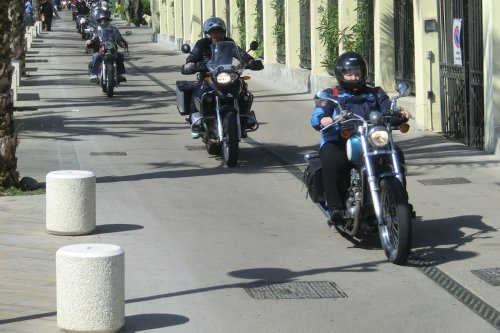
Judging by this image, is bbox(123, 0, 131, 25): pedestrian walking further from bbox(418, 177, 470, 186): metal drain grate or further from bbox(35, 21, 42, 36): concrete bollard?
bbox(418, 177, 470, 186): metal drain grate

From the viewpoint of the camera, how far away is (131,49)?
4341 centimetres

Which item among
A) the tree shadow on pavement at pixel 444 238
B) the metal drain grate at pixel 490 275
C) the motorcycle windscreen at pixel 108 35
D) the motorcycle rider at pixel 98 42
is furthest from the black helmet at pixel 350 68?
the motorcycle windscreen at pixel 108 35

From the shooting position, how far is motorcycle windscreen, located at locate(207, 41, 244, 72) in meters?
14.9

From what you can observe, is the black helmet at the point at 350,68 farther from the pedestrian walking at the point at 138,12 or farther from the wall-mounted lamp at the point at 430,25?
the pedestrian walking at the point at 138,12

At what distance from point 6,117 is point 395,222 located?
5.25 meters

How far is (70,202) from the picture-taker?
10062 mm

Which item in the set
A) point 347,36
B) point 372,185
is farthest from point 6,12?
point 347,36

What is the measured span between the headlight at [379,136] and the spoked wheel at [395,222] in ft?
0.97

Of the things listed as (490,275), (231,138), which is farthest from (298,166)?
(490,275)

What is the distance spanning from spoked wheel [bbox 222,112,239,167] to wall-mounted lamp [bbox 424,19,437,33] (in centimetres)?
451

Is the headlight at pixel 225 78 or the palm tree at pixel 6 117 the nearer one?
the palm tree at pixel 6 117

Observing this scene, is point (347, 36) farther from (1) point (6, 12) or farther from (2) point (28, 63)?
(2) point (28, 63)

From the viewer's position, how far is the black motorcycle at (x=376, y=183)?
28.9ft

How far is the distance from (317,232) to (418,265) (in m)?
1.59
